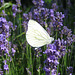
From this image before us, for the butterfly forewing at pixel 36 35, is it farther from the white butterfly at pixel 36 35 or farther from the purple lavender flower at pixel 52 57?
the purple lavender flower at pixel 52 57

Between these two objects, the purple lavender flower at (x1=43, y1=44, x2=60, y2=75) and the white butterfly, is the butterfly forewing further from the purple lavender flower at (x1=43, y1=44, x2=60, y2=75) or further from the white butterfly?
the purple lavender flower at (x1=43, y1=44, x2=60, y2=75)

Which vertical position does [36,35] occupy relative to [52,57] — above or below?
above

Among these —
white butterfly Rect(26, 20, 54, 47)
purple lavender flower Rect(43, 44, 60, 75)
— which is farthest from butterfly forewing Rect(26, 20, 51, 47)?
purple lavender flower Rect(43, 44, 60, 75)

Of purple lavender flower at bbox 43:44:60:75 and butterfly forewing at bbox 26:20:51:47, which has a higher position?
butterfly forewing at bbox 26:20:51:47

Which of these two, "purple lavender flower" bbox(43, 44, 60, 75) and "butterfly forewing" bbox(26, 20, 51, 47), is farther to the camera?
"butterfly forewing" bbox(26, 20, 51, 47)

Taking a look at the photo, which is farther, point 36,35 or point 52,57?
point 36,35

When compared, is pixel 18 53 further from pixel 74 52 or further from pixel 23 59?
pixel 74 52

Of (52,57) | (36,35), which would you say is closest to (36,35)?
(36,35)

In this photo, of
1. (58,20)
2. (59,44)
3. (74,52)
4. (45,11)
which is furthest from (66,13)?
(59,44)

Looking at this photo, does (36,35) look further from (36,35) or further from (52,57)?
(52,57)
